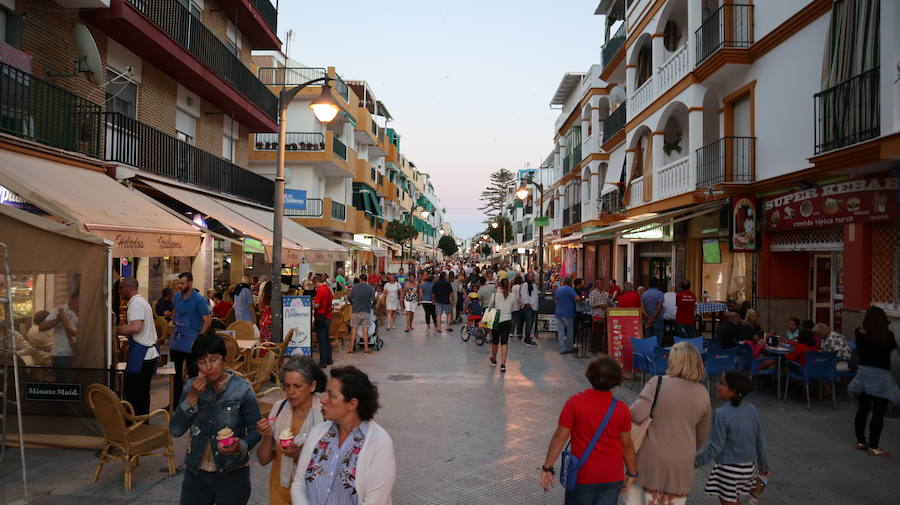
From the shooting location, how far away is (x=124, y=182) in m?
12.3

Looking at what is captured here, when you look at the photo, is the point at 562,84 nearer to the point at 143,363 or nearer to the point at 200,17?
the point at 200,17

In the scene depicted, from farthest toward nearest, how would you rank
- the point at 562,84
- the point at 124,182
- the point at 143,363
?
the point at 562,84 → the point at 124,182 → the point at 143,363

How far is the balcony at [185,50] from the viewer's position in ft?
39.8

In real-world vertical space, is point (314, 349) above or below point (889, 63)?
below

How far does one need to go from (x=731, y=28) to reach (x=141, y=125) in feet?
43.4

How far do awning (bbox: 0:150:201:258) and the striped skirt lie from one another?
681 centimetres

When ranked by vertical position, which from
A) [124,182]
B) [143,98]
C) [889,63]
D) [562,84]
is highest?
[562,84]

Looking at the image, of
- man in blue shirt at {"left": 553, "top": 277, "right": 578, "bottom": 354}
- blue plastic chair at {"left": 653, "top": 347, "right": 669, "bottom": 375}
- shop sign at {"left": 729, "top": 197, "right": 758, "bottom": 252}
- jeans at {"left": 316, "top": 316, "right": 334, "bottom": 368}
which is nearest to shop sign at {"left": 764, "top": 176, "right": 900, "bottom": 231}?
shop sign at {"left": 729, "top": 197, "right": 758, "bottom": 252}

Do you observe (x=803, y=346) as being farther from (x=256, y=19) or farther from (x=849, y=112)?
(x=256, y=19)

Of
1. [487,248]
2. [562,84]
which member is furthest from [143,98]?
[487,248]

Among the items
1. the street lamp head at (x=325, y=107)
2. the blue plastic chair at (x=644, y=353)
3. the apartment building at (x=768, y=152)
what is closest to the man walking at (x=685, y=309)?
the apartment building at (x=768, y=152)

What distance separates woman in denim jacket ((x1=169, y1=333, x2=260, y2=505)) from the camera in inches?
143

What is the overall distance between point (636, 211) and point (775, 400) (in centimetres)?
1071

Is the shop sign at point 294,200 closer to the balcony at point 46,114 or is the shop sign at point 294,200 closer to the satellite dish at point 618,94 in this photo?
the balcony at point 46,114
